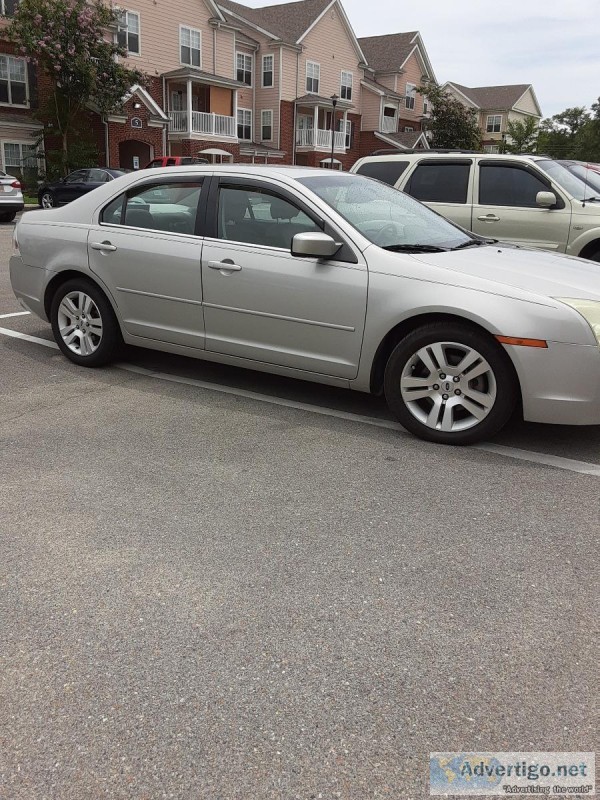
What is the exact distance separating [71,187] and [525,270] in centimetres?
2275

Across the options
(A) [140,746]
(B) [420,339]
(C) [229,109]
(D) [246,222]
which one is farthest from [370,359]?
(C) [229,109]

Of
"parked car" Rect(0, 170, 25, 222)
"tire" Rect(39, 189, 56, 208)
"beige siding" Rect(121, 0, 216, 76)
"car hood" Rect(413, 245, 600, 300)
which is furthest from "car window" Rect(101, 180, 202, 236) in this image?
"beige siding" Rect(121, 0, 216, 76)

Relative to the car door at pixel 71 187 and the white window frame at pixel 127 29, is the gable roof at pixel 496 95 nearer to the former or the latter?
the white window frame at pixel 127 29

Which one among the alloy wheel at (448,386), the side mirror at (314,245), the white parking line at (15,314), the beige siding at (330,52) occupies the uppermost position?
the beige siding at (330,52)

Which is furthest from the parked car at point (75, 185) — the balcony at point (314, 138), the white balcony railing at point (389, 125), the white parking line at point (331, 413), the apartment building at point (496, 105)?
the apartment building at point (496, 105)

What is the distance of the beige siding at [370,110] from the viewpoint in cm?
5106

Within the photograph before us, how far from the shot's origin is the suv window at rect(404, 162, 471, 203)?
29.8 feet

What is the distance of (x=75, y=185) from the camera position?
24.5 metres

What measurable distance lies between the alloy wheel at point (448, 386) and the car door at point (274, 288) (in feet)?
1.43

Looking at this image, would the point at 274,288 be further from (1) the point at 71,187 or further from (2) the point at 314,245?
(1) the point at 71,187

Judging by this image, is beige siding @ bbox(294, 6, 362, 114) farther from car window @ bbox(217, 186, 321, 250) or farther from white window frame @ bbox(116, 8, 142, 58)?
car window @ bbox(217, 186, 321, 250)

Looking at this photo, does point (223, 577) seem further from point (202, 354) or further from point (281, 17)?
point (281, 17)

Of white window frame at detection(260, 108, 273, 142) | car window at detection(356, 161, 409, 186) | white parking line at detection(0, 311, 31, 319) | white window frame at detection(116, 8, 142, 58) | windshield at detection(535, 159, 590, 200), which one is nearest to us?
white parking line at detection(0, 311, 31, 319)

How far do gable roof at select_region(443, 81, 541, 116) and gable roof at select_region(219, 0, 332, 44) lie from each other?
23627 millimetres
